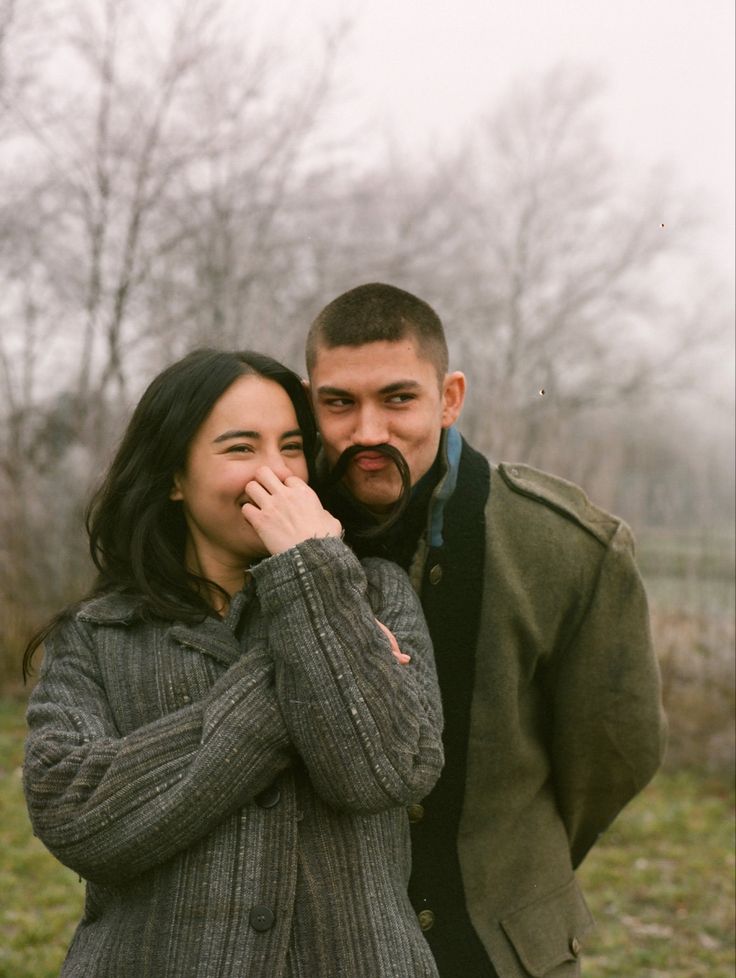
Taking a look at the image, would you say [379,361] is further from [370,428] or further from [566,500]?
[566,500]

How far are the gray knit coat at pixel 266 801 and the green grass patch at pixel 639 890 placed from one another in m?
2.96

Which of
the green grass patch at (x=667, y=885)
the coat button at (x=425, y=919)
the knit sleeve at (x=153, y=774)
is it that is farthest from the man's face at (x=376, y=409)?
the green grass patch at (x=667, y=885)

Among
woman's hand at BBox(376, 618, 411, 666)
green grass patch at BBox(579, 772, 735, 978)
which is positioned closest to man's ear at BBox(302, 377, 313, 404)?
woman's hand at BBox(376, 618, 411, 666)

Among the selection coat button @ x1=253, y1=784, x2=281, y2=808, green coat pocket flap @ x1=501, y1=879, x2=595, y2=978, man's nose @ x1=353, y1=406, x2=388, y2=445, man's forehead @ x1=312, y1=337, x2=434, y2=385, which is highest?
man's forehead @ x1=312, y1=337, x2=434, y2=385

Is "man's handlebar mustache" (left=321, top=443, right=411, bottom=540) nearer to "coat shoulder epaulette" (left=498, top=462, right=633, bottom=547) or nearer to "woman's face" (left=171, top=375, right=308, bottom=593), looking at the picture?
"woman's face" (left=171, top=375, right=308, bottom=593)

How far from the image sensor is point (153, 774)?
1.90m

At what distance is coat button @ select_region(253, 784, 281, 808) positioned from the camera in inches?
77.5

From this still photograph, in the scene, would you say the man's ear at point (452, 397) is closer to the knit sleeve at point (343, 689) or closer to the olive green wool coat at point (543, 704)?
the olive green wool coat at point (543, 704)

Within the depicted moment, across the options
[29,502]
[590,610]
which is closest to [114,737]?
[590,610]

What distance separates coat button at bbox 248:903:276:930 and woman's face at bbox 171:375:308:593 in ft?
2.40

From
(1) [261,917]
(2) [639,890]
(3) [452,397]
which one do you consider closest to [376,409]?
(3) [452,397]

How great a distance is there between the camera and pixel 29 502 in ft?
29.8

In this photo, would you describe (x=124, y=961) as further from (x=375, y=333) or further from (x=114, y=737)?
(x=375, y=333)

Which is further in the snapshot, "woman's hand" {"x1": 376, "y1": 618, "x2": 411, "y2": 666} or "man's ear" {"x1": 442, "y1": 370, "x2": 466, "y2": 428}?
"man's ear" {"x1": 442, "y1": 370, "x2": 466, "y2": 428}
